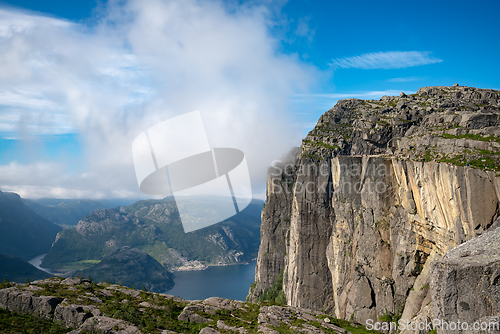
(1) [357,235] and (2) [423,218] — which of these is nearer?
(2) [423,218]

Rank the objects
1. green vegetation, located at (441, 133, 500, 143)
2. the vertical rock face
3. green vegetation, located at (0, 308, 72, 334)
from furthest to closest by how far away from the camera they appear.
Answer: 1. the vertical rock face
2. green vegetation, located at (441, 133, 500, 143)
3. green vegetation, located at (0, 308, 72, 334)

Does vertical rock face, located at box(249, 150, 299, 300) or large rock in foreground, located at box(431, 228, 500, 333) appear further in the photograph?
vertical rock face, located at box(249, 150, 299, 300)

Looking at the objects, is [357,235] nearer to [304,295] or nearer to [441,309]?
[304,295]

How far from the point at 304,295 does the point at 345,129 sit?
31896 mm

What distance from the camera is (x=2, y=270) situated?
192750mm

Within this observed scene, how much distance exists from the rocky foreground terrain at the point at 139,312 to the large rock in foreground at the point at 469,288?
14607 millimetres

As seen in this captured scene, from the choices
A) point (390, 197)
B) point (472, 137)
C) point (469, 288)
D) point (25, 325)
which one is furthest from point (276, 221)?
point (469, 288)

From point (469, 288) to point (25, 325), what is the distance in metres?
31.6

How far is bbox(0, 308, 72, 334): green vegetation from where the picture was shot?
23016 millimetres

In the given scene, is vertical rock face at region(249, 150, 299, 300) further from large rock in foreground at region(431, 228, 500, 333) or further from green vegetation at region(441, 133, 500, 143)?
large rock in foreground at region(431, 228, 500, 333)

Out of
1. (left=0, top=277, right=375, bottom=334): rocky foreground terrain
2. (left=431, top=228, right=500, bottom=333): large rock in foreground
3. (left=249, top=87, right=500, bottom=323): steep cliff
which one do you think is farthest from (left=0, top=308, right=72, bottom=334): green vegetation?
(left=249, top=87, right=500, bottom=323): steep cliff

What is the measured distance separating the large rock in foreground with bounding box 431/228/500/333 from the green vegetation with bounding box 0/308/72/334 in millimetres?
27433

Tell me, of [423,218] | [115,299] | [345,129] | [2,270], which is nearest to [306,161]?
[345,129]

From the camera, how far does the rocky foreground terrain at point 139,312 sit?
27.1 meters
